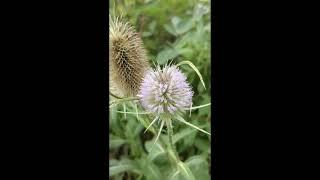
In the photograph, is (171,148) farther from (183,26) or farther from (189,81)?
(183,26)

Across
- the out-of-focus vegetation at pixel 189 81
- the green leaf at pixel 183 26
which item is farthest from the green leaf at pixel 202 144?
the green leaf at pixel 183 26

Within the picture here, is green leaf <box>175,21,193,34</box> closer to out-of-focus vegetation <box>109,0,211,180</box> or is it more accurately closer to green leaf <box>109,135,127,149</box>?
out-of-focus vegetation <box>109,0,211,180</box>

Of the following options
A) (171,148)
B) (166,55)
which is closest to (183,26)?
(166,55)

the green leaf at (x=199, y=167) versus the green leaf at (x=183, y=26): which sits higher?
the green leaf at (x=183, y=26)

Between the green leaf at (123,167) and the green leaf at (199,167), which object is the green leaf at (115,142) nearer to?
the green leaf at (123,167)

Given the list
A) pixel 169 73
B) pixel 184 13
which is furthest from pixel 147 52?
pixel 184 13
